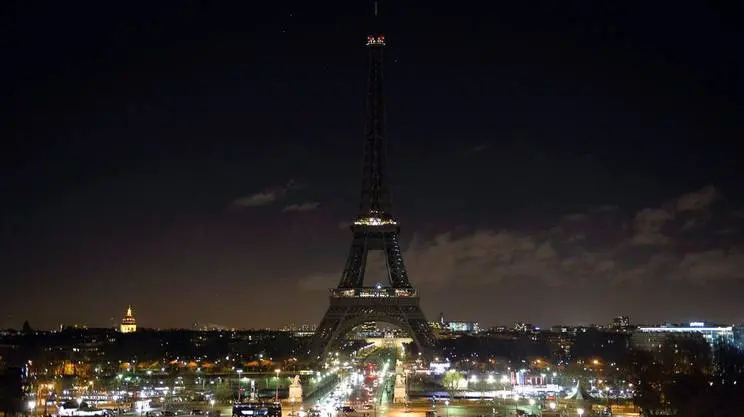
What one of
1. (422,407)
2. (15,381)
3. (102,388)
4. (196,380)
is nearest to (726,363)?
(422,407)

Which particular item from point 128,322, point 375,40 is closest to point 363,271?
point 375,40

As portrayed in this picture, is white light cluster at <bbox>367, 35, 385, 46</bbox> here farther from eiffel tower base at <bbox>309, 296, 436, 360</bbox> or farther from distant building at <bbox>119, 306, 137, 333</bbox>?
distant building at <bbox>119, 306, 137, 333</bbox>

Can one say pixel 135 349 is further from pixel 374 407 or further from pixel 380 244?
pixel 374 407

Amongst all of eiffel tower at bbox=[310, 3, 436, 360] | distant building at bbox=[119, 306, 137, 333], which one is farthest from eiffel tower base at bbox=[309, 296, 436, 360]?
distant building at bbox=[119, 306, 137, 333]

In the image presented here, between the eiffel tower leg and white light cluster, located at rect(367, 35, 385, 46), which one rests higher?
white light cluster, located at rect(367, 35, 385, 46)

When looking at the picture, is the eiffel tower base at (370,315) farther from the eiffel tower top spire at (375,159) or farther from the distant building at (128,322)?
the distant building at (128,322)

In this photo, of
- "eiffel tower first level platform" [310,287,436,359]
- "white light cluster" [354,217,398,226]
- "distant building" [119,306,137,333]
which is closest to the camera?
"eiffel tower first level platform" [310,287,436,359]

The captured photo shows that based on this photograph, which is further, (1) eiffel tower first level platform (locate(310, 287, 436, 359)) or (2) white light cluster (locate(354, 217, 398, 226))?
(2) white light cluster (locate(354, 217, 398, 226))

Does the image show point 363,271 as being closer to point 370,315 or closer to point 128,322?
point 370,315

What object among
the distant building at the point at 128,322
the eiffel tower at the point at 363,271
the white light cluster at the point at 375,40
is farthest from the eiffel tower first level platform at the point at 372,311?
the distant building at the point at 128,322
